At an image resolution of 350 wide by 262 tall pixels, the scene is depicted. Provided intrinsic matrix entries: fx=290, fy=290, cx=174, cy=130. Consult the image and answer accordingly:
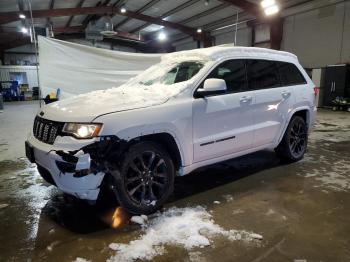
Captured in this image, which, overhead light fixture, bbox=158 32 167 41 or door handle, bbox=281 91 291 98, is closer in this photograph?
door handle, bbox=281 91 291 98

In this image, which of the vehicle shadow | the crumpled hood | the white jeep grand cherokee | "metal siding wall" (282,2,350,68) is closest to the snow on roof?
the white jeep grand cherokee

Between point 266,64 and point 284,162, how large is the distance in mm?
1571

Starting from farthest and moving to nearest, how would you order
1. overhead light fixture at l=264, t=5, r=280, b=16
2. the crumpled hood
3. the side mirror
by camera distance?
overhead light fixture at l=264, t=5, r=280, b=16, the side mirror, the crumpled hood

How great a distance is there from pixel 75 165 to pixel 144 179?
2.31 ft

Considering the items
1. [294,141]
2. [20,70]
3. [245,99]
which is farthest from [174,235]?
[20,70]

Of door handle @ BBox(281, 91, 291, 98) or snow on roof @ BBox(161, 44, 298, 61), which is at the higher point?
snow on roof @ BBox(161, 44, 298, 61)

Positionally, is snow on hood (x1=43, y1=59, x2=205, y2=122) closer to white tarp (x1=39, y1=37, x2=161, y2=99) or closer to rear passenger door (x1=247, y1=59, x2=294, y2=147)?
rear passenger door (x1=247, y1=59, x2=294, y2=147)

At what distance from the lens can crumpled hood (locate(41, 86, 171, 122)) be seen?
2.59 metres

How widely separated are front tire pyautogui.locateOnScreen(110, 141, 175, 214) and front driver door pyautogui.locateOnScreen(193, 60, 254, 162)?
1.33 feet

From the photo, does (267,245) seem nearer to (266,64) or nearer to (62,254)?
(62,254)

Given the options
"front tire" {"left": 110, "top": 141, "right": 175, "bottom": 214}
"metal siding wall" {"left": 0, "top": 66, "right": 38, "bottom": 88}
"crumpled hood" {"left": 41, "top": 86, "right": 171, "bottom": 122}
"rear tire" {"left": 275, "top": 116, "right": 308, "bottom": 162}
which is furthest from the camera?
"metal siding wall" {"left": 0, "top": 66, "right": 38, "bottom": 88}

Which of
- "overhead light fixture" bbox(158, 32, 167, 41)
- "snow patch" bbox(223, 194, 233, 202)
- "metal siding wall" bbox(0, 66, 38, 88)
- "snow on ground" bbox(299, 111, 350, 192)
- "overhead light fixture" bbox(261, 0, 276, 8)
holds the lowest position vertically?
"snow patch" bbox(223, 194, 233, 202)

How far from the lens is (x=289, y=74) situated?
4297mm

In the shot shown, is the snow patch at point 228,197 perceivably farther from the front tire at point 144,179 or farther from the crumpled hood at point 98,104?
the crumpled hood at point 98,104
